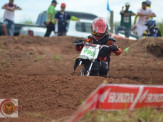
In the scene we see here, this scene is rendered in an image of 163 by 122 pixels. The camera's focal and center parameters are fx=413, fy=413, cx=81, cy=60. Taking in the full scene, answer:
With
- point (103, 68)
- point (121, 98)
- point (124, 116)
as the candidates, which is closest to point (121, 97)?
point (121, 98)

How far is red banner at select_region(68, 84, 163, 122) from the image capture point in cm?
467

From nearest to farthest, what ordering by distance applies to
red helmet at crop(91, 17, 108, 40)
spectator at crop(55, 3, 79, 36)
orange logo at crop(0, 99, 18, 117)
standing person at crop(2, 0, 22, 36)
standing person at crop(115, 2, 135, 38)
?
orange logo at crop(0, 99, 18, 117)
red helmet at crop(91, 17, 108, 40)
standing person at crop(2, 0, 22, 36)
standing person at crop(115, 2, 135, 38)
spectator at crop(55, 3, 79, 36)

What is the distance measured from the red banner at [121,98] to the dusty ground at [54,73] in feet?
3.79

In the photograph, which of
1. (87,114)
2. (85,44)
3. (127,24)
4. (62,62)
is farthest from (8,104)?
(127,24)

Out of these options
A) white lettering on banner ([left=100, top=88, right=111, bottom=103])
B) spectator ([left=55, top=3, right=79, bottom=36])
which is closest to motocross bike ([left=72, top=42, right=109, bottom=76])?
white lettering on banner ([left=100, top=88, right=111, bottom=103])

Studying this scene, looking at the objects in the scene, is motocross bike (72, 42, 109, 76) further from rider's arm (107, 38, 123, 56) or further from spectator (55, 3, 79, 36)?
spectator (55, 3, 79, 36)

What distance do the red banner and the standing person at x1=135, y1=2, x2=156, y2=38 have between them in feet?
41.2

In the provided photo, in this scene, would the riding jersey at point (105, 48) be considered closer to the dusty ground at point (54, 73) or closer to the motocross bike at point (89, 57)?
the motocross bike at point (89, 57)

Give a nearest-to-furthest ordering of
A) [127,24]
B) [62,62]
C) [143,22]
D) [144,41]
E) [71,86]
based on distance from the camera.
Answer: [71,86] → [62,62] → [144,41] → [143,22] → [127,24]

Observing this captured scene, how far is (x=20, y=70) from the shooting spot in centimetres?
1283

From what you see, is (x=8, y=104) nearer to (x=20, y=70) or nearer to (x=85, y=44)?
(x=85, y=44)

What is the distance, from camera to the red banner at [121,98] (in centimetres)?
467

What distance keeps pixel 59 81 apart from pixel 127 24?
39.5 ft

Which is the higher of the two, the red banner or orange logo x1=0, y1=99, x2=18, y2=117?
the red banner
